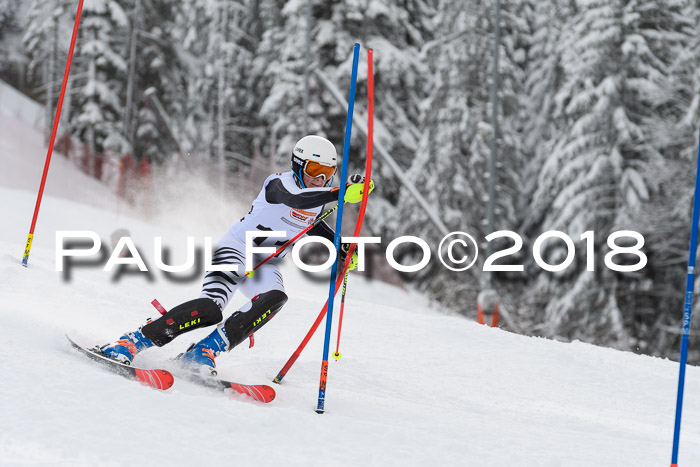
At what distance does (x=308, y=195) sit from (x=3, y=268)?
3176mm

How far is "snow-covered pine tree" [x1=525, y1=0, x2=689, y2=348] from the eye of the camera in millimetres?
16266

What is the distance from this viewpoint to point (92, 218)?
1519 cm

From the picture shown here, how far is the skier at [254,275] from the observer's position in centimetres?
396

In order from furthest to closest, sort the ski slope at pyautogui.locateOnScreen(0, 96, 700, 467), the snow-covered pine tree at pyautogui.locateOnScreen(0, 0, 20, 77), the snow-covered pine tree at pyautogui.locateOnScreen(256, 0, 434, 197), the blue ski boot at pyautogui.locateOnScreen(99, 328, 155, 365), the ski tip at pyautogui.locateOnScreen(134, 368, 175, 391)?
1. the snow-covered pine tree at pyautogui.locateOnScreen(0, 0, 20, 77)
2. the snow-covered pine tree at pyautogui.locateOnScreen(256, 0, 434, 197)
3. the blue ski boot at pyautogui.locateOnScreen(99, 328, 155, 365)
4. the ski tip at pyautogui.locateOnScreen(134, 368, 175, 391)
5. the ski slope at pyautogui.locateOnScreen(0, 96, 700, 467)

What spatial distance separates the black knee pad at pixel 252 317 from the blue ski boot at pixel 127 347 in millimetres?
496

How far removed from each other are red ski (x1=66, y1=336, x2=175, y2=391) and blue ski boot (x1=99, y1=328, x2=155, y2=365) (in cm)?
5

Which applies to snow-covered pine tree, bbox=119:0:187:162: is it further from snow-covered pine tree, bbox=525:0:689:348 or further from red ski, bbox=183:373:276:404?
red ski, bbox=183:373:276:404

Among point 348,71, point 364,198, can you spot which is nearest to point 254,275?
point 364,198

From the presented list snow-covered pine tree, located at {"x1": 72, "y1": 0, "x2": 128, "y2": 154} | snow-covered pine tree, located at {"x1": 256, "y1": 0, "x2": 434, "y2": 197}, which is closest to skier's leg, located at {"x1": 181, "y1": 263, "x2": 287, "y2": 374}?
snow-covered pine tree, located at {"x1": 256, "y1": 0, "x2": 434, "y2": 197}

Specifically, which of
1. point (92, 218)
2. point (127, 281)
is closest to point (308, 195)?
point (127, 281)

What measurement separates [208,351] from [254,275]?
0.57 m

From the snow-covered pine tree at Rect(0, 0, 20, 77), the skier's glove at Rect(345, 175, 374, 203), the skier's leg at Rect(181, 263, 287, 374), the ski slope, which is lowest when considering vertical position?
the ski slope

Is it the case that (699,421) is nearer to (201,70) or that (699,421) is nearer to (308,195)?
(308,195)

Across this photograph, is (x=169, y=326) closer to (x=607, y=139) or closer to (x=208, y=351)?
(x=208, y=351)
